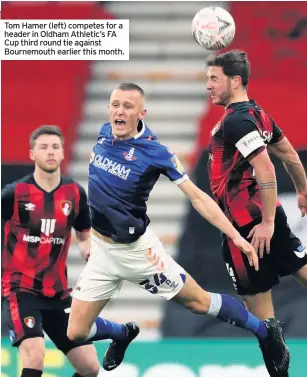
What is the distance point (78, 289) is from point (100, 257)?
26 centimetres

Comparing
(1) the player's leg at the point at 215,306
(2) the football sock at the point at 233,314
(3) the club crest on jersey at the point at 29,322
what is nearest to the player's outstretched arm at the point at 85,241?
(3) the club crest on jersey at the point at 29,322

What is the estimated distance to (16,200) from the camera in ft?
23.5

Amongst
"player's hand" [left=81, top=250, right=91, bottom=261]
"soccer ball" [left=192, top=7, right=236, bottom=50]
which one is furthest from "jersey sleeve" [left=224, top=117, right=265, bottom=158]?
"player's hand" [left=81, top=250, right=91, bottom=261]

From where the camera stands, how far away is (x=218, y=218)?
20.1 ft

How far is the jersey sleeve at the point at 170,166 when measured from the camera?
6223 millimetres

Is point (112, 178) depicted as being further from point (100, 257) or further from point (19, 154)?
point (19, 154)

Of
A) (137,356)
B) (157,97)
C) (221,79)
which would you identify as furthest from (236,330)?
(221,79)

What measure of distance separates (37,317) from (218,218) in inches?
62.7

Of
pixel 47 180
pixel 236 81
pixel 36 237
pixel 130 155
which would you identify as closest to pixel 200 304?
pixel 130 155

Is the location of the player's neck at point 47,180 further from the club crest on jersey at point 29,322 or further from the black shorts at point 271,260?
the black shorts at point 271,260

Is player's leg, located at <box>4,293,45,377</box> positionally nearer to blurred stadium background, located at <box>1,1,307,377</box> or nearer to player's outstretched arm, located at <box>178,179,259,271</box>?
player's outstretched arm, located at <box>178,179,259,271</box>

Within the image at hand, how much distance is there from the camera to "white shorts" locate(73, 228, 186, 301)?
6383mm

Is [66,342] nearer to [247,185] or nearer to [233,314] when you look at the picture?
[233,314]

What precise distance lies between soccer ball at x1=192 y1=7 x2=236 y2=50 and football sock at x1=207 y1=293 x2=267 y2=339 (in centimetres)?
198
